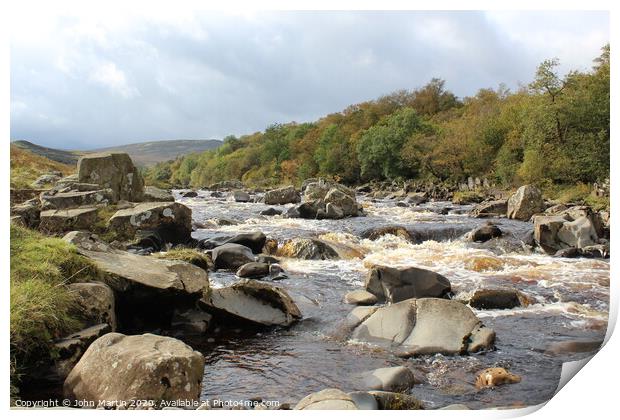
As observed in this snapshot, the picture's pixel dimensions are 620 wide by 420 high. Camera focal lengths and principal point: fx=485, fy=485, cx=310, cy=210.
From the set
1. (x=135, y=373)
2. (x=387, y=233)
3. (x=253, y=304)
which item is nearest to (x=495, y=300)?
(x=253, y=304)

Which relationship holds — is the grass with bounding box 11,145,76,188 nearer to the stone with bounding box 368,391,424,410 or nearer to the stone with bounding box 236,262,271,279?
the stone with bounding box 236,262,271,279

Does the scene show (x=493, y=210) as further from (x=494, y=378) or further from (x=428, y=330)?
(x=494, y=378)

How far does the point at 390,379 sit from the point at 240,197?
19763mm

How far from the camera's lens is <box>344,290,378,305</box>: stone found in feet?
21.7

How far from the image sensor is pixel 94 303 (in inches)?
175

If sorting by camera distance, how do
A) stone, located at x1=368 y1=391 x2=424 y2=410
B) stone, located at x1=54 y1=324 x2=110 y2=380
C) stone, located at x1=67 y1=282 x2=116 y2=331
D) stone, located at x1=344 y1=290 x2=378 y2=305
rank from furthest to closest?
stone, located at x1=344 y1=290 x2=378 y2=305 → stone, located at x1=67 y1=282 x2=116 y2=331 → stone, located at x1=54 y1=324 x2=110 y2=380 → stone, located at x1=368 y1=391 x2=424 y2=410

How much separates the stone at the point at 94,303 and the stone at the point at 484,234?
918 centimetres

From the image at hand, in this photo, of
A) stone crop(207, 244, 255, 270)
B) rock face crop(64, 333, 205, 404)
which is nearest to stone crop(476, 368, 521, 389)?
rock face crop(64, 333, 205, 404)

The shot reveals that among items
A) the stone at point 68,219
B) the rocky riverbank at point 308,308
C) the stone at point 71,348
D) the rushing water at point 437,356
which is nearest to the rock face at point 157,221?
the rocky riverbank at point 308,308

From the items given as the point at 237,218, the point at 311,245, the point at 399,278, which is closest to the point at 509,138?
the point at 237,218

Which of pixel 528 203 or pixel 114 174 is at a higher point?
pixel 114 174

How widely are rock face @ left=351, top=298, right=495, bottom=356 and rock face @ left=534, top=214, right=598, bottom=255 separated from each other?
613 centimetres

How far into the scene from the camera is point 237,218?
1551 cm

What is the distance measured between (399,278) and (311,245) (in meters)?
3.69
